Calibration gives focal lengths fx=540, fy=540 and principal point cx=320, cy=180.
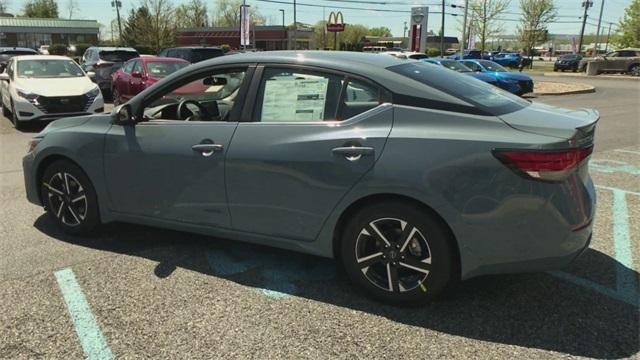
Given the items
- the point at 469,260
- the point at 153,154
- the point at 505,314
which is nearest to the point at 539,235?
the point at 469,260

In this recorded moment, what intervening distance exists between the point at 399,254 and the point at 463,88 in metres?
1.17

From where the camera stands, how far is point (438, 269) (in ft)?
10.5

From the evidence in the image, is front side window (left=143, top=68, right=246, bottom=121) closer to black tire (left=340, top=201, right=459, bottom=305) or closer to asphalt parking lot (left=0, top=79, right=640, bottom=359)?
asphalt parking lot (left=0, top=79, right=640, bottom=359)

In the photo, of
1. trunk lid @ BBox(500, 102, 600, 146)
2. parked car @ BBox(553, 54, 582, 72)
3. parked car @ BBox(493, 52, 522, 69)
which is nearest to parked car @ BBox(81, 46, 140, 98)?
trunk lid @ BBox(500, 102, 600, 146)

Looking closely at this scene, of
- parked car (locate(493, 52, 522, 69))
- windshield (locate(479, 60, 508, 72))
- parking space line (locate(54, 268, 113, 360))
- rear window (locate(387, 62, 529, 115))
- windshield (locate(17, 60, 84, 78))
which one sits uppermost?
rear window (locate(387, 62, 529, 115))

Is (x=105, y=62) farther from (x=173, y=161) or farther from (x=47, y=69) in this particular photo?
(x=173, y=161)

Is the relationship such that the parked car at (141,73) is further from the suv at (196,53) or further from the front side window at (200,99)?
the front side window at (200,99)

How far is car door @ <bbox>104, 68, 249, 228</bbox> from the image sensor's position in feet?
12.5

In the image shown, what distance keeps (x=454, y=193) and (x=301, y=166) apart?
3.20 ft

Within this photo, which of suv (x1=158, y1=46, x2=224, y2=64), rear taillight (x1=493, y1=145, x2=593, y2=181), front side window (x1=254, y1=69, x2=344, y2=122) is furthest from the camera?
suv (x1=158, y1=46, x2=224, y2=64)

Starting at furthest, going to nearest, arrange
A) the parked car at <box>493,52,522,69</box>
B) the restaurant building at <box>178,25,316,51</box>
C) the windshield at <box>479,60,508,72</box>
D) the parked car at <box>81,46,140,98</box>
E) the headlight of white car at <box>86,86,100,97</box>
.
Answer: the restaurant building at <box>178,25,316,51</box>, the parked car at <box>493,52,522,69</box>, the windshield at <box>479,60,508,72</box>, the parked car at <box>81,46,140,98</box>, the headlight of white car at <box>86,86,100,97</box>

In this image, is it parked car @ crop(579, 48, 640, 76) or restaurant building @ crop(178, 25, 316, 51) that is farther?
restaurant building @ crop(178, 25, 316, 51)

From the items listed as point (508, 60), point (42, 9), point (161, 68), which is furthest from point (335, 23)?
point (42, 9)

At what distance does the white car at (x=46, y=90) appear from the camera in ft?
36.2
